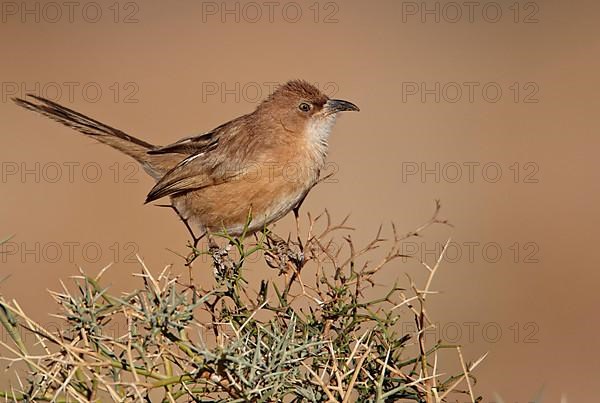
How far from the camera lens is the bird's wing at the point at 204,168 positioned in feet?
17.6

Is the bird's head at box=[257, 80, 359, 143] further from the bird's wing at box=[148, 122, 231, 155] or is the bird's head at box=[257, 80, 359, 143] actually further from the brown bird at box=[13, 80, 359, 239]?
the bird's wing at box=[148, 122, 231, 155]

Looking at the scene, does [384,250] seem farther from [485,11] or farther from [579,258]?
[485,11]

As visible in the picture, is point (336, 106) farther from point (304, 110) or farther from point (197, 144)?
point (197, 144)

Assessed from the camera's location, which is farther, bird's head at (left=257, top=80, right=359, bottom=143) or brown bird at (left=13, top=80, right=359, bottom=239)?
bird's head at (left=257, top=80, right=359, bottom=143)

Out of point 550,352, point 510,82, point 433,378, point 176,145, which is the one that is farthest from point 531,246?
point 433,378

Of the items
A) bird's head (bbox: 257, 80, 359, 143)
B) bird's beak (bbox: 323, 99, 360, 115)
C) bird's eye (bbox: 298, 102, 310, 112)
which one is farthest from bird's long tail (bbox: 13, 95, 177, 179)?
bird's beak (bbox: 323, 99, 360, 115)

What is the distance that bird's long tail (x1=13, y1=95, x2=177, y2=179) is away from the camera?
587cm

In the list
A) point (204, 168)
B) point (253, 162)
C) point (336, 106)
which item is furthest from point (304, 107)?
point (204, 168)

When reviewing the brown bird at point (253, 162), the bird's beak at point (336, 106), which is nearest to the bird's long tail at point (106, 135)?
the brown bird at point (253, 162)

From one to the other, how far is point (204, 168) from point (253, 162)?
338mm

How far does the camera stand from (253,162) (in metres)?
5.29

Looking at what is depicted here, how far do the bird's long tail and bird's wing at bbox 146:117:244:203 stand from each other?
345 millimetres

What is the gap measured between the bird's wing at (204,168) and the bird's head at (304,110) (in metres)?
0.24

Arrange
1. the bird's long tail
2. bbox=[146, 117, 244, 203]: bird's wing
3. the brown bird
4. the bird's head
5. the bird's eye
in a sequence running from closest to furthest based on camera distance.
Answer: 1. the brown bird
2. bbox=[146, 117, 244, 203]: bird's wing
3. the bird's head
4. the bird's eye
5. the bird's long tail
